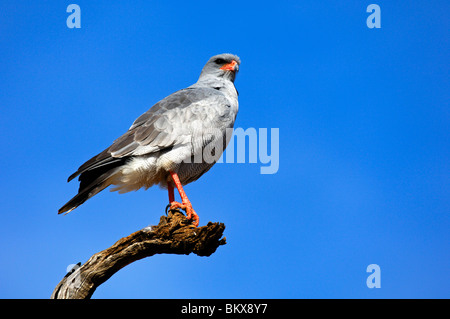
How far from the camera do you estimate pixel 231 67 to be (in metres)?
10.2

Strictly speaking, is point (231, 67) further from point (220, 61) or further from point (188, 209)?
point (188, 209)

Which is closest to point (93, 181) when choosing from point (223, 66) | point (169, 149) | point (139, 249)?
point (169, 149)

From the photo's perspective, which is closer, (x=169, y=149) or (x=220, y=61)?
(x=169, y=149)

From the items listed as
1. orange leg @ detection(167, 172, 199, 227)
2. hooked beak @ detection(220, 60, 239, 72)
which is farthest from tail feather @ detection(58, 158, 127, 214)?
hooked beak @ detection(220, 60, 239, 72)

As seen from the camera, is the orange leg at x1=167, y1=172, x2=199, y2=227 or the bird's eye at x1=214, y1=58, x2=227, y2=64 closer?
the orange leg at x1=167, y1=172, x2=199, y2=227

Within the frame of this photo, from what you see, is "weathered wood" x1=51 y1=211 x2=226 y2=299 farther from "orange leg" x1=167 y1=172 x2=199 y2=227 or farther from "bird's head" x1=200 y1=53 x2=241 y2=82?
"bird's head" x1=200 y1=53 x2=241 y2=82

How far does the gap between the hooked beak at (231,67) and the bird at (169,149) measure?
1.06 meters

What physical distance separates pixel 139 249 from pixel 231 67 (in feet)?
15.7

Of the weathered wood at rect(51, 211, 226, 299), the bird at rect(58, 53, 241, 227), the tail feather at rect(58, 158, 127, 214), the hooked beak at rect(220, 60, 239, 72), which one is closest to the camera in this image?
the weathered wood at rect(51, 211, 226, 299)

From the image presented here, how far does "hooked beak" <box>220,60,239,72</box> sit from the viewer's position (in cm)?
1018

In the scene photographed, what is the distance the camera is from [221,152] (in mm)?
8969
